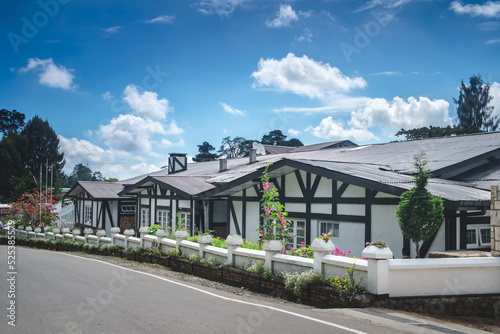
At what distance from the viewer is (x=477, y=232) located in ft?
39.4

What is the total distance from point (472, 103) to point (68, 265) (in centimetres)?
4784

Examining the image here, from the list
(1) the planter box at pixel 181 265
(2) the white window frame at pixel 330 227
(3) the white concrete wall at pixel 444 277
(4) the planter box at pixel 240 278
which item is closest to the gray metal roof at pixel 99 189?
(1) the planter box at pixel 181 265

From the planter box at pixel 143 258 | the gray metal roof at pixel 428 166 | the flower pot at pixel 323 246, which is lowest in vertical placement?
the planter box at pixel 143 258

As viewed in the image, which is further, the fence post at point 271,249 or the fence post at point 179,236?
the fence post at point 179,236

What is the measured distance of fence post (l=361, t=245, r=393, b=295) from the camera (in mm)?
7484

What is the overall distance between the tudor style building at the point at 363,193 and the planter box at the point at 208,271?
3.79 meters

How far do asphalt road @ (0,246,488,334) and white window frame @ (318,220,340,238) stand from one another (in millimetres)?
5375

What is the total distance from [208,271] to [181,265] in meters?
1.64

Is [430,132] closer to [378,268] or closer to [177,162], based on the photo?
[177,162]

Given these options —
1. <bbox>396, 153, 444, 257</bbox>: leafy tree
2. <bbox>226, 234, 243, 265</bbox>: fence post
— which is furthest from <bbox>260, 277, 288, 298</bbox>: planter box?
<bbox>396, 153, 444, 257</bbox>: leafy tree

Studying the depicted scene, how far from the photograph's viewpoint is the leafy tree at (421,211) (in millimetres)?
9547

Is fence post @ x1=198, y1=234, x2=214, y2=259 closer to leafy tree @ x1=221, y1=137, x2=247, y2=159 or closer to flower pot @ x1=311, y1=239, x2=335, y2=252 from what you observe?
flower pot @ x1=311, y1=239, x2=335, y2=252

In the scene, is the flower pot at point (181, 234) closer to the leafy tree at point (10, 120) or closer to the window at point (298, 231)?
the window at point (298, 231)

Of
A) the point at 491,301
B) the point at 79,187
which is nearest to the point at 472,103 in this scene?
the point at 79,187
